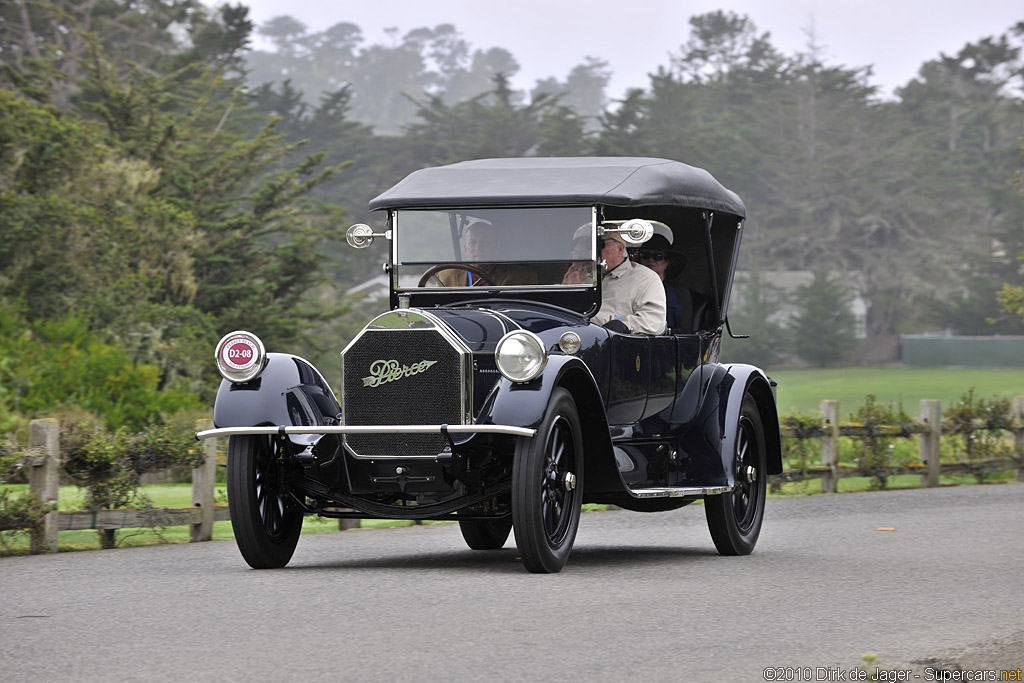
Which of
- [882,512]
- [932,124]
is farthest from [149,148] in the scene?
[932,124]

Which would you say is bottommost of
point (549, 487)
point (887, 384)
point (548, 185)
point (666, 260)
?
point (887, 384)

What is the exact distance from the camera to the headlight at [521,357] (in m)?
8.34

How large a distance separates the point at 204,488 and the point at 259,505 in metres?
2.96

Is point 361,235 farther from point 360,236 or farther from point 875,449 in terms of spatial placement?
point 875,449

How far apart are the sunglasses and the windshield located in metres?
1.55

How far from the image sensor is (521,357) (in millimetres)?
8375

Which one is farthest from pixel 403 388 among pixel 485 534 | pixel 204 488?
pixel 204 488

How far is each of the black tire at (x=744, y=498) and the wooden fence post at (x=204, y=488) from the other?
399 centimetres

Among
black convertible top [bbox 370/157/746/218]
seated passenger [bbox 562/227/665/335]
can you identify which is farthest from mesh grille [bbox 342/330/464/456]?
seated passenger [bbox 562/227/665/335]

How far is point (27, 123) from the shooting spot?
30000mm

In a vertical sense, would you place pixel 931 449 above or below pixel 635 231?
below

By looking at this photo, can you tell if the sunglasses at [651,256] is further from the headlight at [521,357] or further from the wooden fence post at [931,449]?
the wooden fence post at [931,449]

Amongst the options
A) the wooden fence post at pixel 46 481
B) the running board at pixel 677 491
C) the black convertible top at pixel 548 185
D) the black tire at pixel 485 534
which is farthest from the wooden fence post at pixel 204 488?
the running board at pixel 677 491

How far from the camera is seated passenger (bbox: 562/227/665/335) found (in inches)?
398
